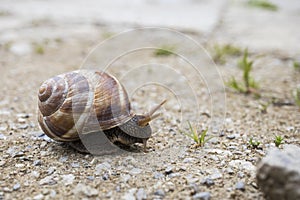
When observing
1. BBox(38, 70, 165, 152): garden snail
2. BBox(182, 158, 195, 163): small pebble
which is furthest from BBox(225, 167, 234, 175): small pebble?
BBox(38, 70, 165, 152): garden snail

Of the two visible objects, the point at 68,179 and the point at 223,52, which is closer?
the point at 68,179

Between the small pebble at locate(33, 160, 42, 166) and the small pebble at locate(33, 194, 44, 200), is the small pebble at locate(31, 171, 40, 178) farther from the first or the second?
the small pebble at locate(33, 194, 44, 200)

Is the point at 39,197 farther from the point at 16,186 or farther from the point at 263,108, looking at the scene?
the point at 263,108

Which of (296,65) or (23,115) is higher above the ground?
(296,65)

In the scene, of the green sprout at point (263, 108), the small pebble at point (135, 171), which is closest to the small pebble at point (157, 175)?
the small pebble at point (135, 171)

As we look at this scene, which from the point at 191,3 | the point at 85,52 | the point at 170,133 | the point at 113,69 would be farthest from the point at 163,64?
the point at 191,3

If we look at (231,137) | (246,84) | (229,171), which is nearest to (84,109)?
(229,171)

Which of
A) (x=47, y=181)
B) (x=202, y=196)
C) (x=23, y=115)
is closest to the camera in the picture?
(x=202, y=196)

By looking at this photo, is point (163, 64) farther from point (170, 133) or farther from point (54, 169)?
point (54, 169)
